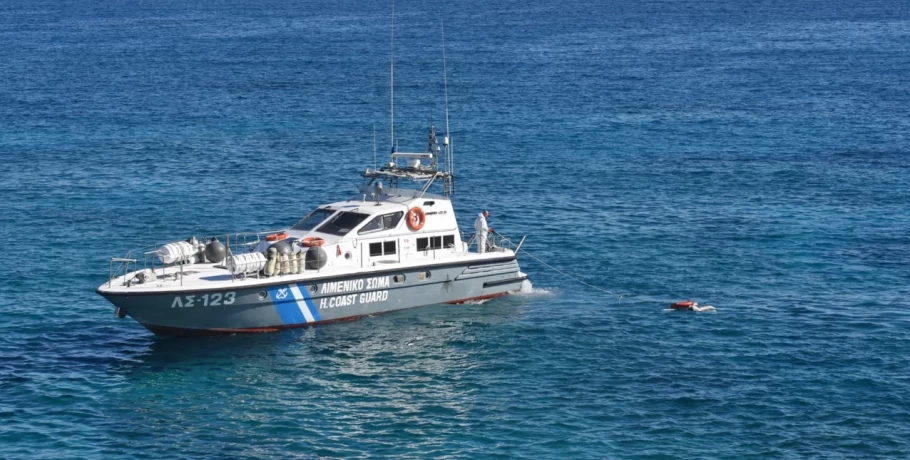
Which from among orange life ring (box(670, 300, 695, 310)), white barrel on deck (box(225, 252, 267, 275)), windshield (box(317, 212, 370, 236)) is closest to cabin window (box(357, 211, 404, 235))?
windshield (box(317, 212, 370, 236))

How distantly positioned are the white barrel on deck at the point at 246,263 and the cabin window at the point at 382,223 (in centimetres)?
417

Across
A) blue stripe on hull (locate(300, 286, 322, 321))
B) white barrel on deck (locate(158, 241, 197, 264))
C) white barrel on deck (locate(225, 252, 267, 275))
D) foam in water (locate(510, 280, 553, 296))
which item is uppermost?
white barrel on deck (locate(158, 241, 197, 264))

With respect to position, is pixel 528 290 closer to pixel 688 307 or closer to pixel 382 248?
pixel 688 307

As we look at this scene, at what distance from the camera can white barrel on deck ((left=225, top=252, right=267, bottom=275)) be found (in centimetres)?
4028

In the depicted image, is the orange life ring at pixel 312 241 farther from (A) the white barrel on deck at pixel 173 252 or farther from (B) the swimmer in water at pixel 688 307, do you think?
(B) the swimmer in water at pixel 688 307

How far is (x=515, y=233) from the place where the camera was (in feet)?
187

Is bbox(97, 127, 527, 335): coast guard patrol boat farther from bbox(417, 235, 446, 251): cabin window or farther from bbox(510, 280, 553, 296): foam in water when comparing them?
bbox(510, 280, 553, 296): foam in water

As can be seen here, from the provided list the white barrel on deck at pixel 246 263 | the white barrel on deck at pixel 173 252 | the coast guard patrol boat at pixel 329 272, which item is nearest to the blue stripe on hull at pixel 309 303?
the coast guard patrol boat at pixel 329 272

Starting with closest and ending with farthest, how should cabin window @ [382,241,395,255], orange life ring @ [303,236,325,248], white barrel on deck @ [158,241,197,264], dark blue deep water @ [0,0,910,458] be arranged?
dark blue deep water @ [0,0,910,458], white barrel on deck @ [158,241,197,264], orange life ring @ [303,236,325,248], cabin window @ [382,241,395,255]

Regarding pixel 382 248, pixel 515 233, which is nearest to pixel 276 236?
pixel 382 248

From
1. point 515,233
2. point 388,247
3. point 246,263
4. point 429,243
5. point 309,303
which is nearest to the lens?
point 246,263

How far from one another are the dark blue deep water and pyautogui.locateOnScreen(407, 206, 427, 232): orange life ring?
310 centimetres

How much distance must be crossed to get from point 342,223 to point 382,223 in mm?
1389

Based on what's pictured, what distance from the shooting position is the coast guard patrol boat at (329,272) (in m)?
39.9
